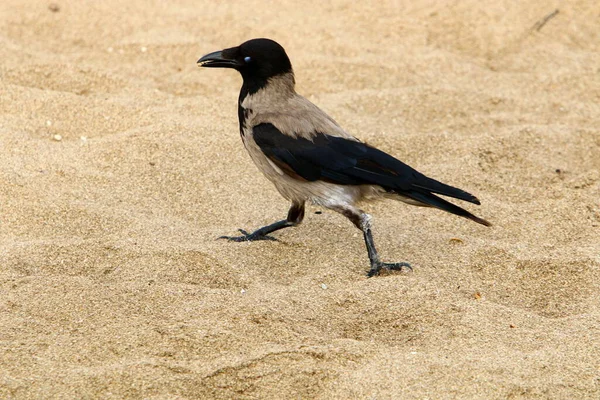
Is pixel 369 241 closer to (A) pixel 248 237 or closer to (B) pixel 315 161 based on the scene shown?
(B) pixel 315 161

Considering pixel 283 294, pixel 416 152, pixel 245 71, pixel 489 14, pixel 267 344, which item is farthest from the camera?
pixel 489 14

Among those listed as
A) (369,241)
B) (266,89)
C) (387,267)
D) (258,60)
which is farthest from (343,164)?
(258,60)

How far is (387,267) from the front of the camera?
3.94 meters

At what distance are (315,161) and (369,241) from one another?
45 cm

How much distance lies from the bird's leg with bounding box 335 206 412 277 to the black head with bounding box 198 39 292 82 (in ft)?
2.59

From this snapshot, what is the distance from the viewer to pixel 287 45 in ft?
20.4


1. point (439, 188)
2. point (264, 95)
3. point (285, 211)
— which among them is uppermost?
point (264, 95)

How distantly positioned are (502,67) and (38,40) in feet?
11.1

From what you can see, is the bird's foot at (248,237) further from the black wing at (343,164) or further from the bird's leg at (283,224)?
the black wing at (343,164)

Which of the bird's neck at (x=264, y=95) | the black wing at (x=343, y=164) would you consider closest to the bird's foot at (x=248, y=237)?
the black wing at (x=343, y=164)

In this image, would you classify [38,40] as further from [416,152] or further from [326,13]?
[416,152]

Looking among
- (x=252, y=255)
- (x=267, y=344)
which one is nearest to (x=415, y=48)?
(x=252, y=255)

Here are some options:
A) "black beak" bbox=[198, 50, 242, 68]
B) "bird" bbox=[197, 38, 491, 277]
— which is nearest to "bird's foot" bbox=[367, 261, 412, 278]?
"bird" bbox=[197, 38, 491, 277]

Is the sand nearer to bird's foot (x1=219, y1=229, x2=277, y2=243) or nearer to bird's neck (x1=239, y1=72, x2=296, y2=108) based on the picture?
bird's foot (x1=219, y1=229, x2=277, y2=243)
